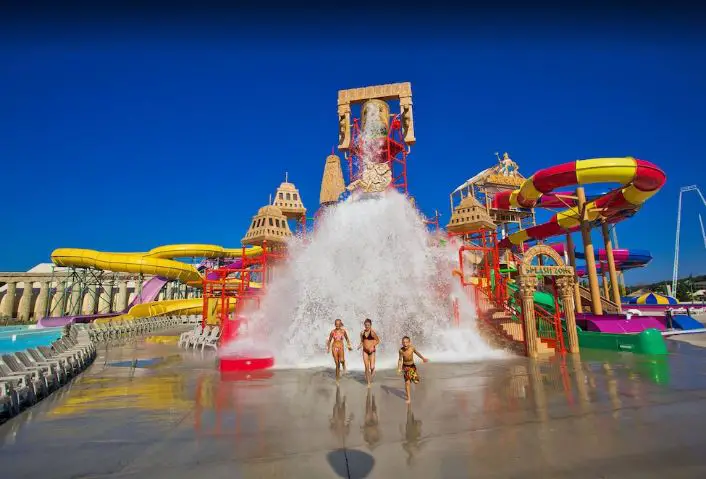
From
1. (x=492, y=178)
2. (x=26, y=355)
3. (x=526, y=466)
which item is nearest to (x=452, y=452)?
(x=526, y=466)

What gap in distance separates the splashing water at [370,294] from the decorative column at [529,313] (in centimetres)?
131

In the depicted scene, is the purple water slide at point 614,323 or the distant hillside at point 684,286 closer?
the purple water slide at point 614,323

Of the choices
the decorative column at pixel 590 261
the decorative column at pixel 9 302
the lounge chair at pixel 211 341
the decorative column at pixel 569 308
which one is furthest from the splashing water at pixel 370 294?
the decorative column at pixel 9 302

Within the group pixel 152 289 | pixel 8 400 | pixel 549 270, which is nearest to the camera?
pixel 8 400

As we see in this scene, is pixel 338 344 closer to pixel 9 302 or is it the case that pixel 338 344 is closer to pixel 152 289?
pixel 152 289

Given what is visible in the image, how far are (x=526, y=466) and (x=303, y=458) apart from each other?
2.43 metres

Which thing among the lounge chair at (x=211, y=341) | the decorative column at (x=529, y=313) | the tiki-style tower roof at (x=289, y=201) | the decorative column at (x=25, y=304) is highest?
the tiki-style tower roof at (x=289, y=201)

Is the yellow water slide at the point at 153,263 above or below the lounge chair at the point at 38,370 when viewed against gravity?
above

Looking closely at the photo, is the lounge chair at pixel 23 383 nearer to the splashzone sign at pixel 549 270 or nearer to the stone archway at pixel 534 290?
the stone archway at pixel 534 290

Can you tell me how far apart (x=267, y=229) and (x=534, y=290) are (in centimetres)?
1314

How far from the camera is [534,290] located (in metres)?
13.4

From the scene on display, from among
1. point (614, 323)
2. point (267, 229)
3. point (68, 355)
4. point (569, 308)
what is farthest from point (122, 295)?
point (614, 323)

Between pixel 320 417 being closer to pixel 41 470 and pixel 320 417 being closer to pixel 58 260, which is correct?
pixel 41 470

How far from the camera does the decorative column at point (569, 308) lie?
13156mm
